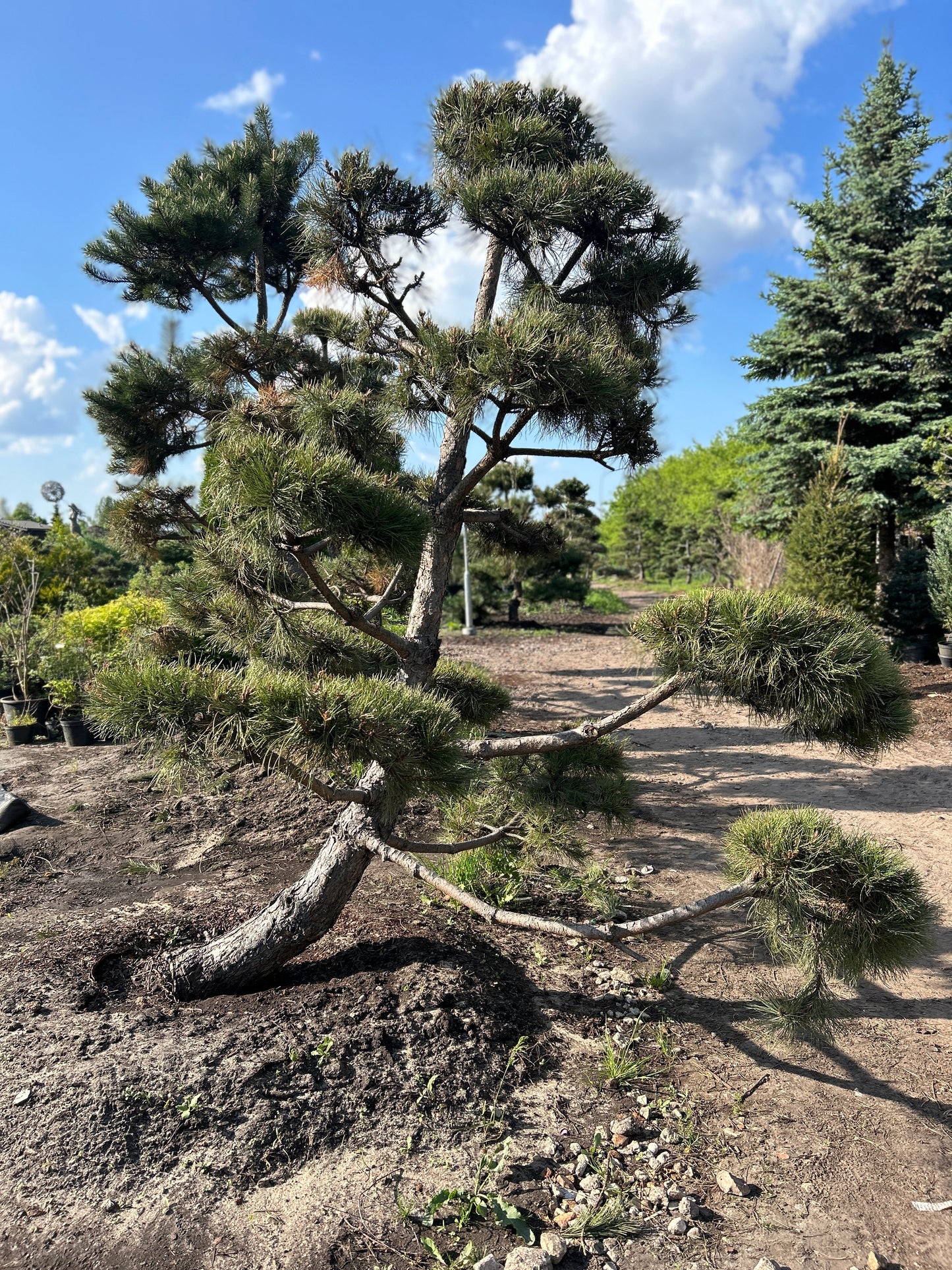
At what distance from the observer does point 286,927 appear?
9.05 feet

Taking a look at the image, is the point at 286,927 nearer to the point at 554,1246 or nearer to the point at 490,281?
the point at 554,1246

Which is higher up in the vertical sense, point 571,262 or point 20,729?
point 571,262

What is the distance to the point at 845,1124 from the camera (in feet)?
7.65

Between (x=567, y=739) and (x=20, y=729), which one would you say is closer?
(x=567, y=739)

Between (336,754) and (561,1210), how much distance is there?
4.30 feet

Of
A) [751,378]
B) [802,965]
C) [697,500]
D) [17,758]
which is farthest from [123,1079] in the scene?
[697,500]

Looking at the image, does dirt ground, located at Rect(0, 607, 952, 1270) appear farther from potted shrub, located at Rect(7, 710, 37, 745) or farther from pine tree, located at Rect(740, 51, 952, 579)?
pine tree, located at Rect(740, 51, 952, 579)

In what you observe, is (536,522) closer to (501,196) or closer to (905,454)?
(501,196)

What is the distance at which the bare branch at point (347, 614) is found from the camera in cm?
233

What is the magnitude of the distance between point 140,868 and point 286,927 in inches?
65.5

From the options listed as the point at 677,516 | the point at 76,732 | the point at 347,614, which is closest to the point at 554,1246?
the point at 347,614

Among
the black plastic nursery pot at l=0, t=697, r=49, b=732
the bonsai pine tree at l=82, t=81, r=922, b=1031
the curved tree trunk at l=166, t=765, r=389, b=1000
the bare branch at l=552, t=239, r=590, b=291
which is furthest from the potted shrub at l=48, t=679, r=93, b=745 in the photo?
the bare branch at l=552, t=239, r=590, b=291

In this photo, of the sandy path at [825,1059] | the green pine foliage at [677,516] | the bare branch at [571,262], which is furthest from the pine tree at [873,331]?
the green pine foliage at [677,516]

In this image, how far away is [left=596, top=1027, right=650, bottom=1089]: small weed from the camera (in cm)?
245
